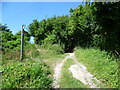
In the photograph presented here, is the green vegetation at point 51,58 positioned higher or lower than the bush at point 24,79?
higher

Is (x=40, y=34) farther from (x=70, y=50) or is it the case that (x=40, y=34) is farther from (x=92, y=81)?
(x=92, y=81)

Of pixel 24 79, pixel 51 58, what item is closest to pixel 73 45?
pixel 51 58

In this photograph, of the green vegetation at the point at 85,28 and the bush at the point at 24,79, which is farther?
the green vegetation at the point at 85,28

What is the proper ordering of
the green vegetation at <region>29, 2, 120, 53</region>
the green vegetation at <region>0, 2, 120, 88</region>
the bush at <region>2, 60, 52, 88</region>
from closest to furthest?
1. the bush at <region>2, 60, 52, 88</region>
2. the green vegetation at <region>0, 2, 120, 88</region>
3. the green vegetation at <region>29, 2, 120, 53</region>

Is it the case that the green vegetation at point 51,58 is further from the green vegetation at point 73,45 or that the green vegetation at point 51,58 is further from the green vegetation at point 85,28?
the green vegetation at point 85,28

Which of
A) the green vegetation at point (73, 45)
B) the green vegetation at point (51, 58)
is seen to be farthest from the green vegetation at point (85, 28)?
the green vegetation at point (51, 58)

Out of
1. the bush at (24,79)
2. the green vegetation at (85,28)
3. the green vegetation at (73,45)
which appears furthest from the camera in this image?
the green vegetation at (85,28)

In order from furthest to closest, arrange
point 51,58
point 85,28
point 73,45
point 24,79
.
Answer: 1. point 73,45
2. point 85,28
3. point 51,58
4. point 24,79

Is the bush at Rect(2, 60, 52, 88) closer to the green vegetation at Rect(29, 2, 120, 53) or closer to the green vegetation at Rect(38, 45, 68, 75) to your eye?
the green vegetation at Rect(38, 45, 68, 75)

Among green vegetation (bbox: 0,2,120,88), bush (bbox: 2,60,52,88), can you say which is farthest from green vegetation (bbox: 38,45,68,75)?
bush (bbox: 2,60,52,88)

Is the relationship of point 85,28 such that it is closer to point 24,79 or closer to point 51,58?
point 51,58

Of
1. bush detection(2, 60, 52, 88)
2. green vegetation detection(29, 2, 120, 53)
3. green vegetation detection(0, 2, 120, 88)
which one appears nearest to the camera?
bush detection(2, 60, 52, 88)

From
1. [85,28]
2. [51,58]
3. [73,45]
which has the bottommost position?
[51,58]

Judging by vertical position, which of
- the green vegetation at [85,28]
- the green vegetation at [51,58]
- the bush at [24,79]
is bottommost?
the bush at [24,79]
